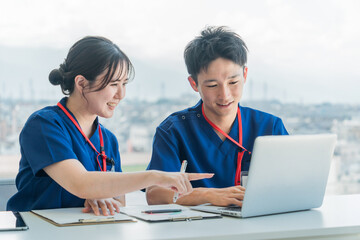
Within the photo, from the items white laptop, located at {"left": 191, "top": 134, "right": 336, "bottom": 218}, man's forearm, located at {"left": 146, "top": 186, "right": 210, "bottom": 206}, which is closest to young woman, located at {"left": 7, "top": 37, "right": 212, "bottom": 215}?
man's forearm, located at {"left": 146, "top": 186, "right": 210, "bottom": 206}

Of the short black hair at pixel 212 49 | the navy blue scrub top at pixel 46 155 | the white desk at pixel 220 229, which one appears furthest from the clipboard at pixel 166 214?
the short black hair at pixel 212 49

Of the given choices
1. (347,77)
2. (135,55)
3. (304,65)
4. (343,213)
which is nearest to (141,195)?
(135,55)

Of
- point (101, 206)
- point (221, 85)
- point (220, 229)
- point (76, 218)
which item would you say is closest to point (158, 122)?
point (221, 85)

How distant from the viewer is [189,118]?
83.9 inches

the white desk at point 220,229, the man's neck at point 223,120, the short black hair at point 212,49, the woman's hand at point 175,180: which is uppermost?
the short black hair at point 212,49

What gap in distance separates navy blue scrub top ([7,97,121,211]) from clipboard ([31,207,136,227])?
159 millimetres

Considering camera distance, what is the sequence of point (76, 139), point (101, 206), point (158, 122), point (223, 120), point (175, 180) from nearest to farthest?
1. point (175, 180)
2. point (101, 206)
3. point (76, 139)
4. point (223, 120)
5. point (158, 122)

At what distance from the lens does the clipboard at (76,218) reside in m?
1.41

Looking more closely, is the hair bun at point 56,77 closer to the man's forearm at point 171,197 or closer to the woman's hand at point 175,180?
the man's forearm at point 171,197

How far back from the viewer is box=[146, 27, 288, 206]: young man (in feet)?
6.65

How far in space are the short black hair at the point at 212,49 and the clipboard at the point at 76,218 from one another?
2.56ft

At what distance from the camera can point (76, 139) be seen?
70.9 inches

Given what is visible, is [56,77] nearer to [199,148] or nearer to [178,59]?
[199,148]

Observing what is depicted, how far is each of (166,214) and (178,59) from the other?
3.04 metres
